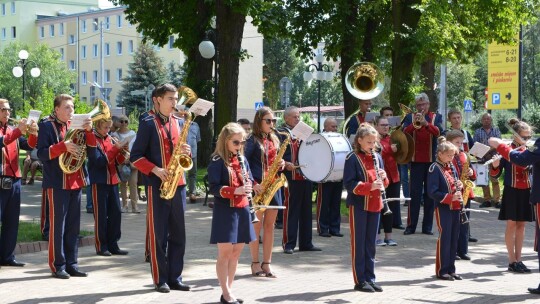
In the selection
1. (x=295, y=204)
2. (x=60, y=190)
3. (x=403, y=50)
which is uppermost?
(x=403, y=50)

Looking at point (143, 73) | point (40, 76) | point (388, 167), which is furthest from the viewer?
point (40, 76)

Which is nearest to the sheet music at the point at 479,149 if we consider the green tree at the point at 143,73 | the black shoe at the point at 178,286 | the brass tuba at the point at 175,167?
the brass tuba at the point at 175,167

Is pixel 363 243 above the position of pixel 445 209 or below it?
below

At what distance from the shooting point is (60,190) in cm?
974

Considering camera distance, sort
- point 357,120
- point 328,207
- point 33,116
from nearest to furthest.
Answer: point 33,116
point 328,207
point 357,120

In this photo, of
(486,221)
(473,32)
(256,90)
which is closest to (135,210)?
(486,221)

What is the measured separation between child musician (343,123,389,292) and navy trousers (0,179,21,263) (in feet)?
12.7

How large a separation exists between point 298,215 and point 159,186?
3.39 metres

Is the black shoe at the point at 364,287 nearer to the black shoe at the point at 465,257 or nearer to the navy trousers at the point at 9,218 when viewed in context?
the black shoe at the point at 465,257

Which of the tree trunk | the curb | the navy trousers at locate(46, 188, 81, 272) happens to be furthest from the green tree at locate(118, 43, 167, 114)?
the navy trousers at locate(46, 188, 81, 272)

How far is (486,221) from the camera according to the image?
1586cm

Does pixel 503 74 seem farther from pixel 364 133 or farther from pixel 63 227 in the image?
pixel 63 227

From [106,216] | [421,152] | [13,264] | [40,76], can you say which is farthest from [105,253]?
[40,76]

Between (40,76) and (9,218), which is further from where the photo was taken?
(40,76)
